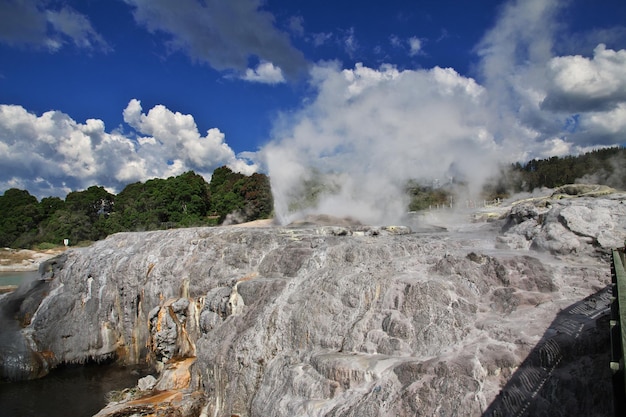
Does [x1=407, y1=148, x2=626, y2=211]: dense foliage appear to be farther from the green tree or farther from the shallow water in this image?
the green tree

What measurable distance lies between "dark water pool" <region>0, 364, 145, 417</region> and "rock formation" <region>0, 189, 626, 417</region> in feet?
1.76

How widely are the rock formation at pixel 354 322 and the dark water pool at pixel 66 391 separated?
21.2 inches

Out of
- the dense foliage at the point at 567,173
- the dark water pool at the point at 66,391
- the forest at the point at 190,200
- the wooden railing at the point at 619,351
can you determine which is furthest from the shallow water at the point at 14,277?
the dense foliage at the point at 567,173

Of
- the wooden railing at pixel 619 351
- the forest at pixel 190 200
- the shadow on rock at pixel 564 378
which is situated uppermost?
the forest at pixel 190 200

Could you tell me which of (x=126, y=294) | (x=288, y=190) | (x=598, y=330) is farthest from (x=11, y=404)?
(x=288, y=190)

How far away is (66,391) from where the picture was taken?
12.1 metres

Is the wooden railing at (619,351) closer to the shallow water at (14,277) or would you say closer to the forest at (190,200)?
the forest at (190,200)

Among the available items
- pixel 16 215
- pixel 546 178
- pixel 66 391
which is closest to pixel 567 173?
pixel 546 178

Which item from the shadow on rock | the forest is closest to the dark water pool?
the shadow on rock

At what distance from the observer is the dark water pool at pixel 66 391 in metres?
10.9

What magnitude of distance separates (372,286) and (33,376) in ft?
36.2

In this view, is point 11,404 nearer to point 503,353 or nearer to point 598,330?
point 503,353

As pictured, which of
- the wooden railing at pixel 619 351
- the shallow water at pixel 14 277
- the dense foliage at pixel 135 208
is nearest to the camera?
the wooden railing at pixel 619 351

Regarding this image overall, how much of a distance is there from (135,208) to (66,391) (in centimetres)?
3443
